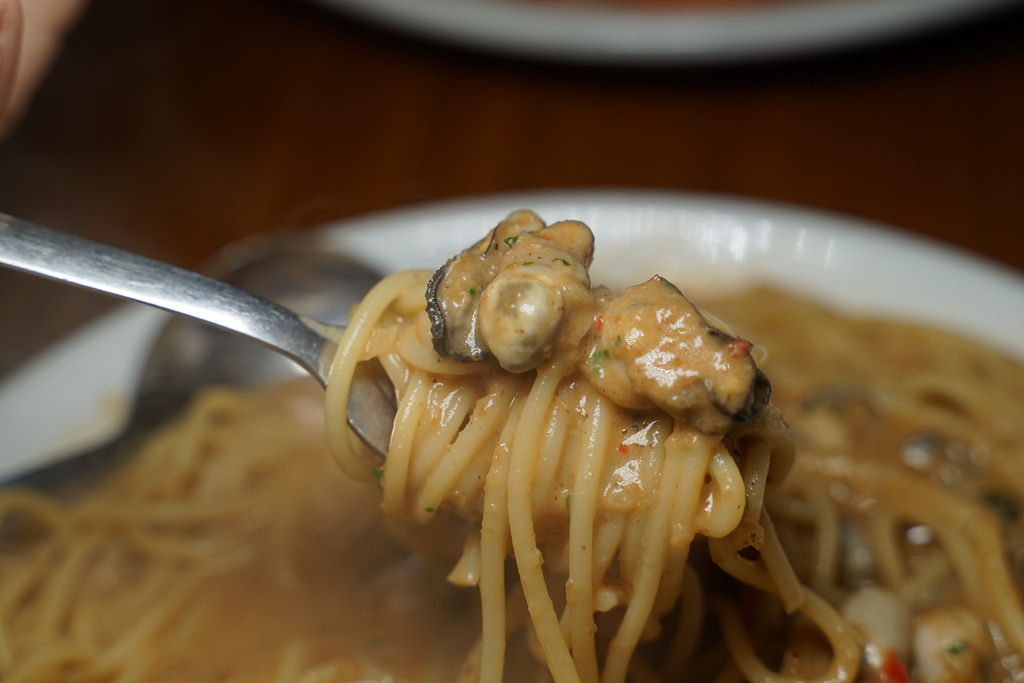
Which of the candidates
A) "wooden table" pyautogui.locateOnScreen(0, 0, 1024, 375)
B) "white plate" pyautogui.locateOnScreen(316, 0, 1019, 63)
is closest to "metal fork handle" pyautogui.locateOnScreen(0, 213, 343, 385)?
"wooden table" pyautogui.locateOnScreen(0, 0, 1024, 375)

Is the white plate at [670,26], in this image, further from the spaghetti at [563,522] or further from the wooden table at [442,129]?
the spaghetti at [563,522]

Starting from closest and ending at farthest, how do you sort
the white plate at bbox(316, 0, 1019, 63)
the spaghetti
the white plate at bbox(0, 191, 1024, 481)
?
the spaghetti, the white plate at bbox(0, 191, 1024, 481), the white plate at bbox(316, 0, 1019, 63)

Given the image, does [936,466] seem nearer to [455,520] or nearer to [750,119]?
[455,520]

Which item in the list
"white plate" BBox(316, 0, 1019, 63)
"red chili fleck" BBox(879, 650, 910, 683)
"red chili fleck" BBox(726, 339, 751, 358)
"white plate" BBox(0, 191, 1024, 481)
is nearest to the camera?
"red chili fleck" BBox(726, 339, 751, 358)

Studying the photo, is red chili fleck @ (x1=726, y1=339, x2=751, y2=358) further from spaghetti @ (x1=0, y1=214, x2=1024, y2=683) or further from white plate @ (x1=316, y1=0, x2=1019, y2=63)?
white plate @ (x1=316, y1=0, x2=1019, y2=63)

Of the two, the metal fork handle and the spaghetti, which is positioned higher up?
the metal fork handle

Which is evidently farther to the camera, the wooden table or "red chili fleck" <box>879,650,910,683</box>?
the wooden table
